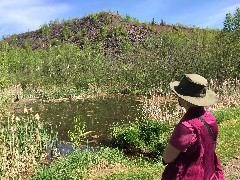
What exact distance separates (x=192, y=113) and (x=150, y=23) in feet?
312

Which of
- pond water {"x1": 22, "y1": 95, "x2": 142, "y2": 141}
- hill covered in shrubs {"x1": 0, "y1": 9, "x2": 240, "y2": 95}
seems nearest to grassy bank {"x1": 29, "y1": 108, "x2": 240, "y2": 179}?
pond water {"x1": 22, "y1": 95, "x2": 142, "y2": 141}

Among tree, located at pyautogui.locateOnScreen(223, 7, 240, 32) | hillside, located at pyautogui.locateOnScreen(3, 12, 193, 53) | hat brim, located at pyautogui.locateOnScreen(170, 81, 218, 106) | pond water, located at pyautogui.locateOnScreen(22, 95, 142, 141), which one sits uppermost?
hillside, located at pyautogui.locateOnScreen(3, 12, 193, 53)

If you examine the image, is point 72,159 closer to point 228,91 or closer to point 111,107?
point 228,91

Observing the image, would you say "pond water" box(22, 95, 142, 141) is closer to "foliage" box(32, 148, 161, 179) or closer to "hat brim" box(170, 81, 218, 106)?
"foliage" box(32, 148, 161, 179)

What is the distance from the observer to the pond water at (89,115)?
22406mm

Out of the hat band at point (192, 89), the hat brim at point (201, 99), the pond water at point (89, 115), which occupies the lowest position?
the pond water at point (89, 115)

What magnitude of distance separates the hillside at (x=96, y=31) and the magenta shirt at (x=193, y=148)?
8012cm

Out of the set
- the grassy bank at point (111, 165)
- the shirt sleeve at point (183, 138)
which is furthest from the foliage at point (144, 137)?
the shirt sleeve at point (183, 138)

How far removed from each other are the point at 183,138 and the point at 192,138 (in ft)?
0.36

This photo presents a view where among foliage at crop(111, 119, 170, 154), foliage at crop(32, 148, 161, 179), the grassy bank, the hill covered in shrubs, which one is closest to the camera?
the grassy bank

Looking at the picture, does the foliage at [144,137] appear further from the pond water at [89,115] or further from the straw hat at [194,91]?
the straw hat at [194,91]

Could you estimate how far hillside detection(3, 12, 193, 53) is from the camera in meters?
88.7

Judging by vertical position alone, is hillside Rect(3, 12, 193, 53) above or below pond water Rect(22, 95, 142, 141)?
above

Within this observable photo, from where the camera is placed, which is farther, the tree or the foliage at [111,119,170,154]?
the tree
